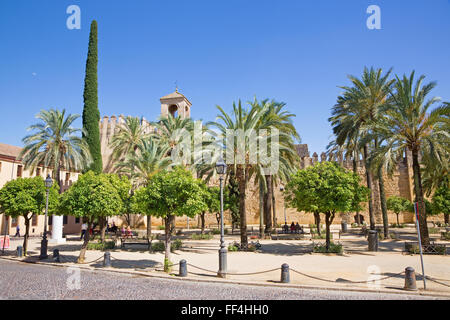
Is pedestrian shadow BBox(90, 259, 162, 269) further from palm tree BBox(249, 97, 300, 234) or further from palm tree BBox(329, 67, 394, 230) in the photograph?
palm tree BBox(329, 67, 394, 230)

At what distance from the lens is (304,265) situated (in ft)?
39.5

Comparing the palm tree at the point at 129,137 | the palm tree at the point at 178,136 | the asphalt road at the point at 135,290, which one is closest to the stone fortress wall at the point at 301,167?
the palm tree at the point at 129,137

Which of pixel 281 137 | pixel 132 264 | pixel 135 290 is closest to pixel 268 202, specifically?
pixel 281 137

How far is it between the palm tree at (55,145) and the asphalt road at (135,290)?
15243 mm

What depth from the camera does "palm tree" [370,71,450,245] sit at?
1487cm

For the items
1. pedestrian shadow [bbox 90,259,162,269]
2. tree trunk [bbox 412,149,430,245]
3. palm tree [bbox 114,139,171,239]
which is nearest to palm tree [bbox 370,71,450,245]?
tree trunk [bbox 412,149,430,245]

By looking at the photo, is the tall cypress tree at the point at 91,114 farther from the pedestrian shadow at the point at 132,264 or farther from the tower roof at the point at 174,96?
the pedestrian shadow at the point at 132,264

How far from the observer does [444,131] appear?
1429 centimetres

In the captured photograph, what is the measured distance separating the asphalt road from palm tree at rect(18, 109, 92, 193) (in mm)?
15243

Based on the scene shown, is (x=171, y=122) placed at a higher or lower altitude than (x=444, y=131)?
higher

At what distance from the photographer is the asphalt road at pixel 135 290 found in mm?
7602

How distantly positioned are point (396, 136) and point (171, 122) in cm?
1800
